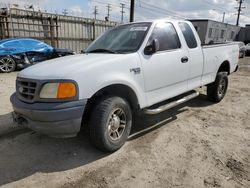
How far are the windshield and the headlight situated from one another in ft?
3.92

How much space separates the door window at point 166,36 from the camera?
4.02m

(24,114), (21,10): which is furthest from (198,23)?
(24,114)

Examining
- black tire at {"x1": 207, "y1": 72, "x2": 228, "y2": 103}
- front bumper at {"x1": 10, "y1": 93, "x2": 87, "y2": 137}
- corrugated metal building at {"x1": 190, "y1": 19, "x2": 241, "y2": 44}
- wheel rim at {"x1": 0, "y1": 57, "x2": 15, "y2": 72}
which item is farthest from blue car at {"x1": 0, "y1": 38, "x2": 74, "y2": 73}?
corrugated metal building at {"x1": 190, "y1": 19, "x2": 241, "y2": 44}

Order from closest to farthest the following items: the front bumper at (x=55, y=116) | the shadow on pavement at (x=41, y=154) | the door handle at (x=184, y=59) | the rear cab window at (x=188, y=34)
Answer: the front bumper at (x=55, y=116), the shadow on pavement at (x=41, y=154), the door handle at (x=184, y=59), the rear cab window at (x=188, y=34)

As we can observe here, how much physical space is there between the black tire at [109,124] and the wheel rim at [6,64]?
8203mm

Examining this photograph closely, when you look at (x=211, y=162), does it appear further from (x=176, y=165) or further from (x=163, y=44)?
(x=163, y=44)

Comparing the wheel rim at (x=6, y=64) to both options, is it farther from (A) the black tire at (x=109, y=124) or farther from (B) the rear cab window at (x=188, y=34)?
(A) the black tire at (x=109, y=124)

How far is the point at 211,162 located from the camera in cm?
325

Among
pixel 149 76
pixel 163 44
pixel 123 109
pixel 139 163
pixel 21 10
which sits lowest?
pixel 139 163

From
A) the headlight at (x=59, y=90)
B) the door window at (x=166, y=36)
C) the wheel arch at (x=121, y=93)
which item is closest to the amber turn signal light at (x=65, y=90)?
the headlight at (x=59, y=90)

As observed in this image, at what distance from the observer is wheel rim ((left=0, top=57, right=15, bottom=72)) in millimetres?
9820

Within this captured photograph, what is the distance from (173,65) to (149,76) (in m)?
0.69

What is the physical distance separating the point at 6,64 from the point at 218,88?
853 centimetres

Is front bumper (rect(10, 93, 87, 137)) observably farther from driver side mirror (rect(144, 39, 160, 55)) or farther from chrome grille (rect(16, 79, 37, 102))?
driver side mirror (rect(144, 39, 160, 55))
